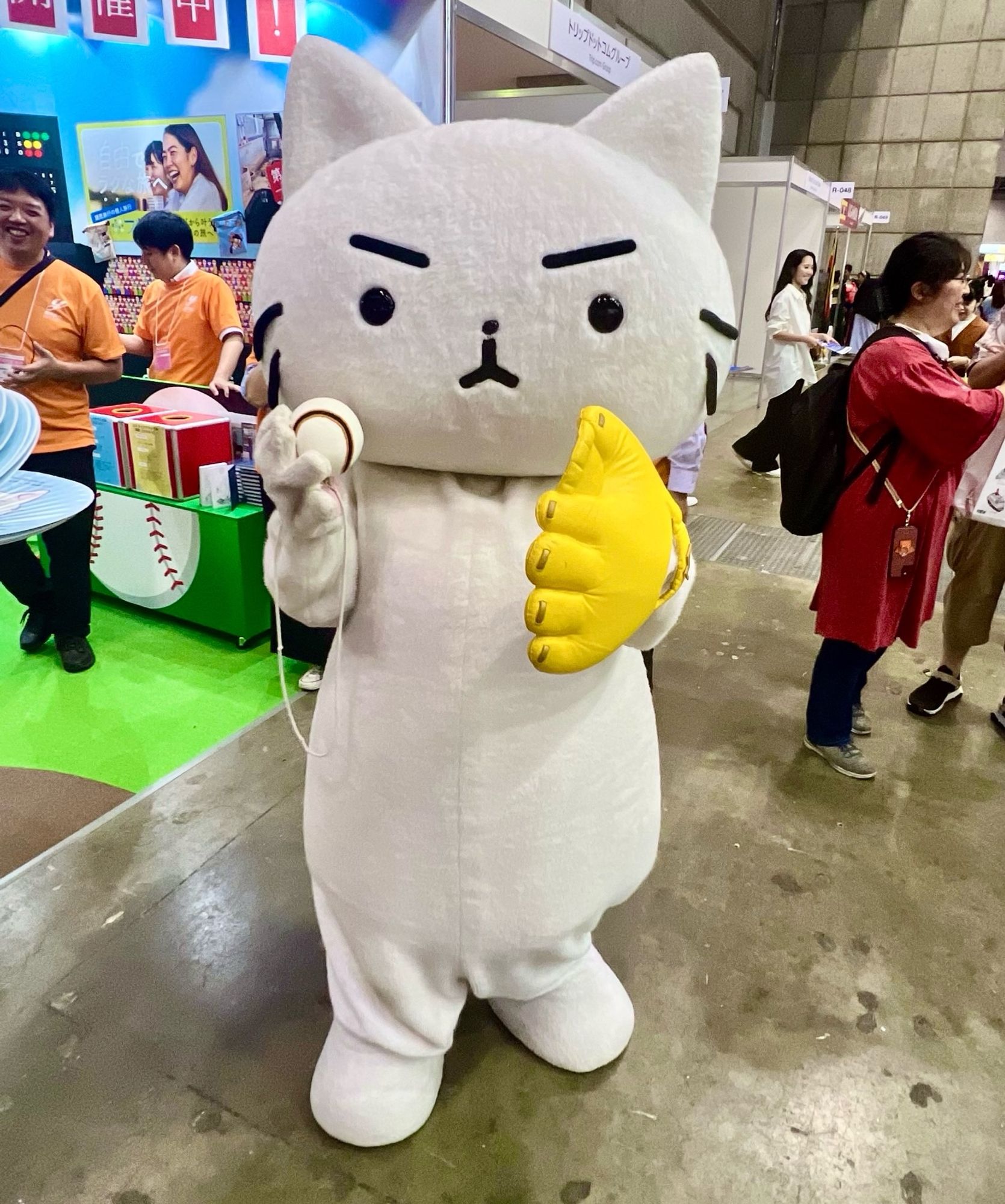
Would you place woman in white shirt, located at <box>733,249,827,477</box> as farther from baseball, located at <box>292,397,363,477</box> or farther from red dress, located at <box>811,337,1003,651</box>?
baseball, located at <box>292,397,363,477</box>

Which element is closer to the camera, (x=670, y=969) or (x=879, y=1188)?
(x=879, y=1188)

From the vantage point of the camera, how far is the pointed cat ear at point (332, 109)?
117 centimetres

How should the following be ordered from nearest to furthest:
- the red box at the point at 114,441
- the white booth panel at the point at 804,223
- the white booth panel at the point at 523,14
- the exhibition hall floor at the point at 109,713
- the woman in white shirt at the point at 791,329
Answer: the exhibition hall floor at the point at 109,713, the white booth panel at the point at 523,14, the red box at the point at 114,441, the woman in white shirt at the point at 791,329, the white booth panel at the point at 804,223

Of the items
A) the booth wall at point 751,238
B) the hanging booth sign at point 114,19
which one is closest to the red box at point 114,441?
the hanging booth sign at point 114,19

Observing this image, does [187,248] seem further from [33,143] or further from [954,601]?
[954,601]

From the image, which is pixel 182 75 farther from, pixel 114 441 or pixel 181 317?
pixel 114 441

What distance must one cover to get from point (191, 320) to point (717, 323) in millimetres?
2396

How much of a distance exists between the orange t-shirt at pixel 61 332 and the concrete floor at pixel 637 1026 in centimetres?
105

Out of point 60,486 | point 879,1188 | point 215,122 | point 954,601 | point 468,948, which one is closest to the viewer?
point 468,948

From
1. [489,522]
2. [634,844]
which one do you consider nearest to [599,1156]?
[634,844]

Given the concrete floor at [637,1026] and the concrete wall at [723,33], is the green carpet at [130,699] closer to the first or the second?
the concrete floor at [637,1026]

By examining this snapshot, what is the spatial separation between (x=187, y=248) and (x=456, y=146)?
2.17m

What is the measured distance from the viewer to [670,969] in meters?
1.93

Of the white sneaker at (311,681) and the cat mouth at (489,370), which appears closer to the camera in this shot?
the cat mouth at (489,370)
